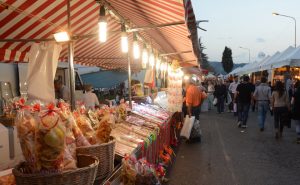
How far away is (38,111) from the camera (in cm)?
256

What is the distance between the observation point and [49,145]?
2.22m

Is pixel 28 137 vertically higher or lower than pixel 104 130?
higher

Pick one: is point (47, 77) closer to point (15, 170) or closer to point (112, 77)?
point (15, 170)

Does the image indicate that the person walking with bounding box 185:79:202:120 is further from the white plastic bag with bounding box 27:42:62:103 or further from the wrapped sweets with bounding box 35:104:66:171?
the wrapped sweets with bounding box 35:104:66:171

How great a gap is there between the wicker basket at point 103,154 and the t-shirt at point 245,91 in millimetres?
10070

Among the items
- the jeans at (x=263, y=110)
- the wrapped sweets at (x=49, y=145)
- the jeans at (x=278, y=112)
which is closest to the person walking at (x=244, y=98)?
the jeans at (x=263, y=110)

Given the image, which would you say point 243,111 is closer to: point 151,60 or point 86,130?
point 151,60

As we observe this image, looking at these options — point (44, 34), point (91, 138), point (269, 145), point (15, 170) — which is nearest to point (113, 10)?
point (44, 34)

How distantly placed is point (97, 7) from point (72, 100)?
2.63 metres


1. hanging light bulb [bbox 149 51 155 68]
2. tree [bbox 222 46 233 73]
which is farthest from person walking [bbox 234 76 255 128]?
tree [bbox 222 46 233 73]

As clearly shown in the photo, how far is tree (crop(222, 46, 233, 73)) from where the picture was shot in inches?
4528

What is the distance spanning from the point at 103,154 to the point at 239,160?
537 cm

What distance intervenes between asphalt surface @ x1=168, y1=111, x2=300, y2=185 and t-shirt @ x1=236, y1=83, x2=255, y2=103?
150 cm

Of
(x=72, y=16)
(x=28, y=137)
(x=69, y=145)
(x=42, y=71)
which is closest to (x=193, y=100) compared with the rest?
(x=72, y=16)
